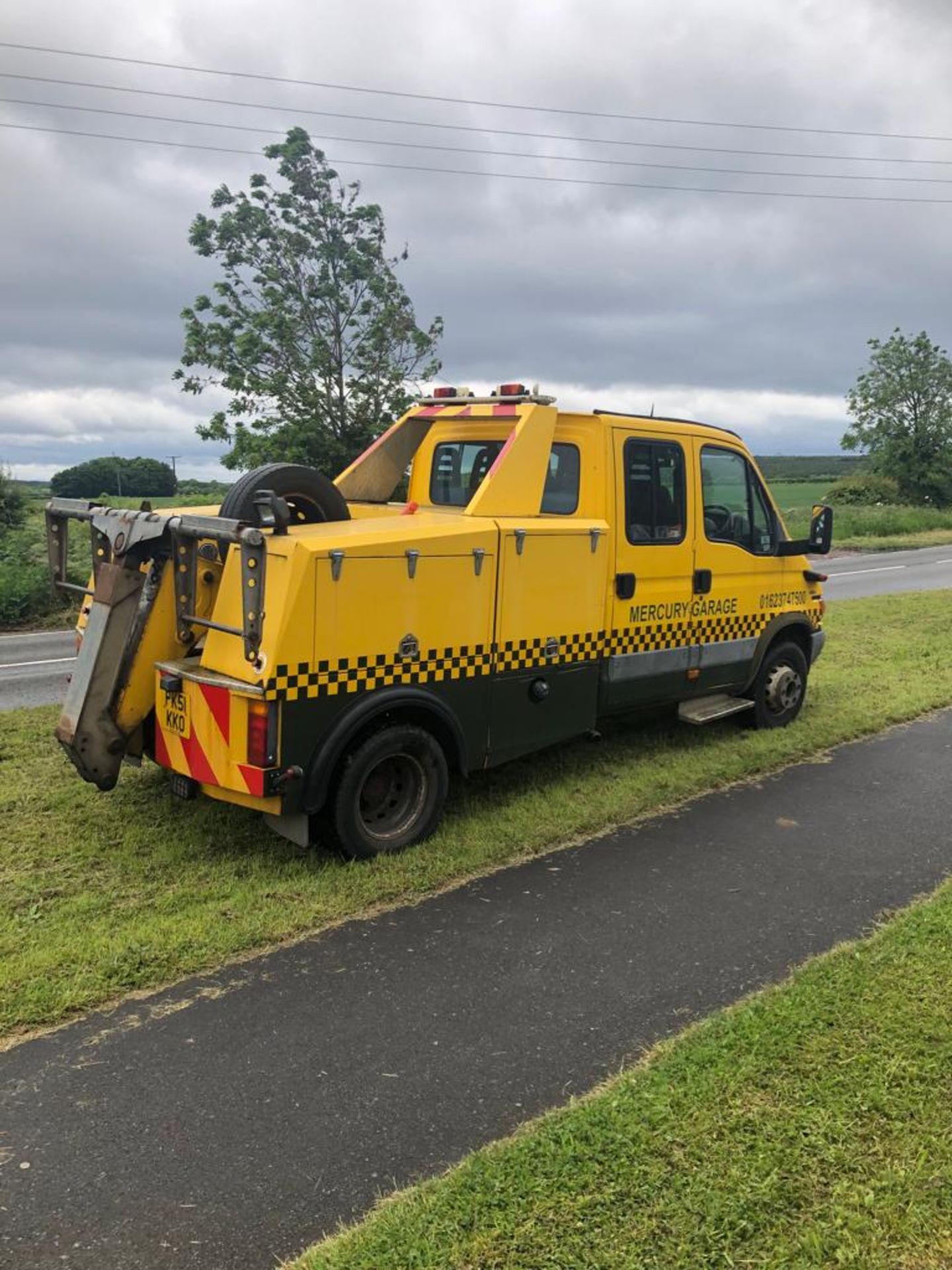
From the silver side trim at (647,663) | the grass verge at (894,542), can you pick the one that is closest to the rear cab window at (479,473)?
the silver side trim at (647,663)

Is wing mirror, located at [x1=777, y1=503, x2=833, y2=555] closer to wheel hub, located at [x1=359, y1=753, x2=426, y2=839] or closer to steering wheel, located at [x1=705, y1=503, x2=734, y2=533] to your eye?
steering wheel, located at [x1=705, y1=503, x2=734, y2=533]

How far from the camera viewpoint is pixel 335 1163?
9.07ft

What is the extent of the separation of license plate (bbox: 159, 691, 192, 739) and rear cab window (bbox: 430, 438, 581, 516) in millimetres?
2375

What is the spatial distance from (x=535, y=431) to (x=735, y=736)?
10.2 ft

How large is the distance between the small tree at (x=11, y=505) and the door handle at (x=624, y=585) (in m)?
16.3

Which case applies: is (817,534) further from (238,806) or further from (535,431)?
(238,806)

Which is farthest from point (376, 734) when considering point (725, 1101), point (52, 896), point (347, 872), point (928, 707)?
point (928, 707)

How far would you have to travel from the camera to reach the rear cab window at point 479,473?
5.95m

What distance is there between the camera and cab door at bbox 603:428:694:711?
602cm

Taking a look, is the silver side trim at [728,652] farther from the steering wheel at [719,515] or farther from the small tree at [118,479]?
the small tree at [118,479]

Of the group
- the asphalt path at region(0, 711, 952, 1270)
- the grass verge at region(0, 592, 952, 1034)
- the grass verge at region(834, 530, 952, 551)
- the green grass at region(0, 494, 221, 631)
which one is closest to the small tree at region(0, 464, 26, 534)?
the green grass at region(0, 494, 221, 631)

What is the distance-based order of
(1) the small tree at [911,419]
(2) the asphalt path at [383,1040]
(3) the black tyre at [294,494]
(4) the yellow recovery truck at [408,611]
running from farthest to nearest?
(1) the small tree at [911,419]
(3) the black tyre at [294,494]
(4) the yellow recovery truck at [408,611]
(2) the asphalt path at [383,1040]

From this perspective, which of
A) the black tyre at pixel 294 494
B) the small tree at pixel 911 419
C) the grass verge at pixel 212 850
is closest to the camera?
the grass verge at pixel 212 850

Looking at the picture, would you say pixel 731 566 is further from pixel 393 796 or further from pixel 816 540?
pixel 393 796
